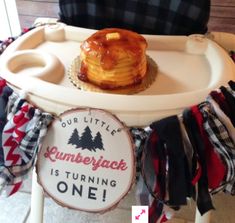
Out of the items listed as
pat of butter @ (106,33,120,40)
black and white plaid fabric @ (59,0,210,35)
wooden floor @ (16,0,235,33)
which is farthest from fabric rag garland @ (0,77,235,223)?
wooden floor @ (16,0,235,33)

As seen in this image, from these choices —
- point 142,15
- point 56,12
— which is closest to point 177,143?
point 142,15

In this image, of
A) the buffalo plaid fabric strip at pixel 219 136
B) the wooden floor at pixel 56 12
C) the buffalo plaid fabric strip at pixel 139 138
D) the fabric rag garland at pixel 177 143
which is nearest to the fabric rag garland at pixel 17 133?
the fabric rag garland at pixel 177 143

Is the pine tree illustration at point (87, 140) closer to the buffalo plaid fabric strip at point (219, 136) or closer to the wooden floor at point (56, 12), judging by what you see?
the buffalo plaid fabric strip at point (219, 136)

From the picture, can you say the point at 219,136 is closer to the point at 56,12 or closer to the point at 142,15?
the point at 142,15

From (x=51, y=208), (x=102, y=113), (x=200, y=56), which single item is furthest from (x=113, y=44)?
(x=51, y=208)

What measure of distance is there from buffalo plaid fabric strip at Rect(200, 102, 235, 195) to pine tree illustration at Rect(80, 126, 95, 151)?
0.68 ft

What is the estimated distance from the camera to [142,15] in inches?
37.8

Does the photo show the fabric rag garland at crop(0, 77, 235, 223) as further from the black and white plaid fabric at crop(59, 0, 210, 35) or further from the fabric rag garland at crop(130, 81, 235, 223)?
the black and white plaid fabric at crop(59, 0, 210, 35)

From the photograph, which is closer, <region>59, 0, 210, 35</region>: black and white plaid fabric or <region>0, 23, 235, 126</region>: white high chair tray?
<region>0, 23, 235, 126</region>: white high chair tray

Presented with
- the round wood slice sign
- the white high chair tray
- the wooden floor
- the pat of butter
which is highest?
the pat of butter

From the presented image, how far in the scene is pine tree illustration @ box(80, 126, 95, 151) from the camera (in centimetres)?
68

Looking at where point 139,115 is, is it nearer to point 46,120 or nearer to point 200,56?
point 46,120

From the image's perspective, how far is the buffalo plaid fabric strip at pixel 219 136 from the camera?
0.66 meters

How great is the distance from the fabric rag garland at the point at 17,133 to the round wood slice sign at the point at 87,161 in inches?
0.9
